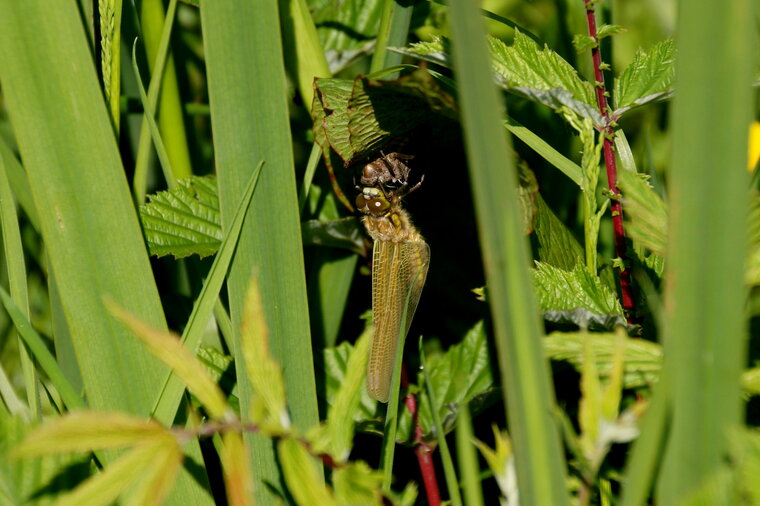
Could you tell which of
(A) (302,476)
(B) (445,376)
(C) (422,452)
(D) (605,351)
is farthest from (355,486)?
(B) (445,376)

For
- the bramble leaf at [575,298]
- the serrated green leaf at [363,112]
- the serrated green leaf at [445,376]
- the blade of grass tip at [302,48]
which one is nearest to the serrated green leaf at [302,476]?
the bramble leaf at [575,298]

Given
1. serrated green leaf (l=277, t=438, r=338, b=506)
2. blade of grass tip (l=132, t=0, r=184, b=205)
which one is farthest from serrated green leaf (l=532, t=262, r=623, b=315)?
blade of grass tip (l=132, t=0, r=184, b=205)

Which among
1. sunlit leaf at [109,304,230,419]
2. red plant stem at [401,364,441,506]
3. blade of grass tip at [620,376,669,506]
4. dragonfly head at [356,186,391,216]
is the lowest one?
red plant stem at [401,364,441,506]

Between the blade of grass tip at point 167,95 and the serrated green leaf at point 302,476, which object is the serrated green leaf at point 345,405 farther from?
the blade of grass tip at point 167,95

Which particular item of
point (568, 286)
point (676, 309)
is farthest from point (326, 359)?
point (676, 309)

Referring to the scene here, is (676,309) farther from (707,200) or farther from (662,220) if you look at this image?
(662,220)

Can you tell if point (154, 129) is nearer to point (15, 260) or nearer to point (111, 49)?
point (111, 49)

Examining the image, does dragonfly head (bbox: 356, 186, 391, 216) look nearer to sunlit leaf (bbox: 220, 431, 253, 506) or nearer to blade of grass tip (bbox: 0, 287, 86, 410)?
blade of grass tip (bbox: 0, 287, 86, 410)
